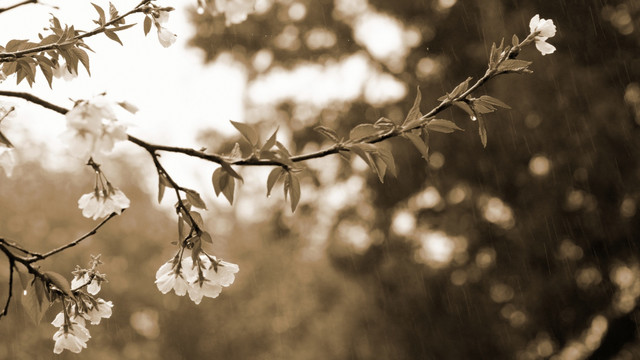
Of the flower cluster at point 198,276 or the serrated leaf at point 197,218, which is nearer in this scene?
the serrated leaf at point 197,218

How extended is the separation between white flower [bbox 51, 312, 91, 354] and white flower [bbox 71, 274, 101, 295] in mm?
66

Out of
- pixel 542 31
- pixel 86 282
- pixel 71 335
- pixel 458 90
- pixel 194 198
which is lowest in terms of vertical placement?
pixel 71 335

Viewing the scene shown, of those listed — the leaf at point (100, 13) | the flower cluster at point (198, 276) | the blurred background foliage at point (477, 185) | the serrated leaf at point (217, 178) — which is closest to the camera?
the serrated leaf at point (217, 178)

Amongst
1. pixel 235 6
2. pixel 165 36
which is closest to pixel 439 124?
pixel 235 6

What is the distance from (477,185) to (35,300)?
5.60m

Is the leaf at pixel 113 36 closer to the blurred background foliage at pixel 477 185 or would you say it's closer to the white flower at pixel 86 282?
the white flower at pixel 86 282

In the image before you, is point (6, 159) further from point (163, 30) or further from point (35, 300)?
point (163, 30)

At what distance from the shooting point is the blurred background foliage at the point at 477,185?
610cm

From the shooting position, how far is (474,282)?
20.9ft

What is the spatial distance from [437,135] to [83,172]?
9.07 metres

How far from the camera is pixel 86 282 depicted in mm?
1425

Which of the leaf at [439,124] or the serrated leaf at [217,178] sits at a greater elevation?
the leaf at [439,124]

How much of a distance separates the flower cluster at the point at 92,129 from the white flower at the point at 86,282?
0.52 metres

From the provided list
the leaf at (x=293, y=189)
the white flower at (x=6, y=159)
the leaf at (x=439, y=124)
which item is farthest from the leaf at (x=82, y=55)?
the leaf at (x=439, y=124)
